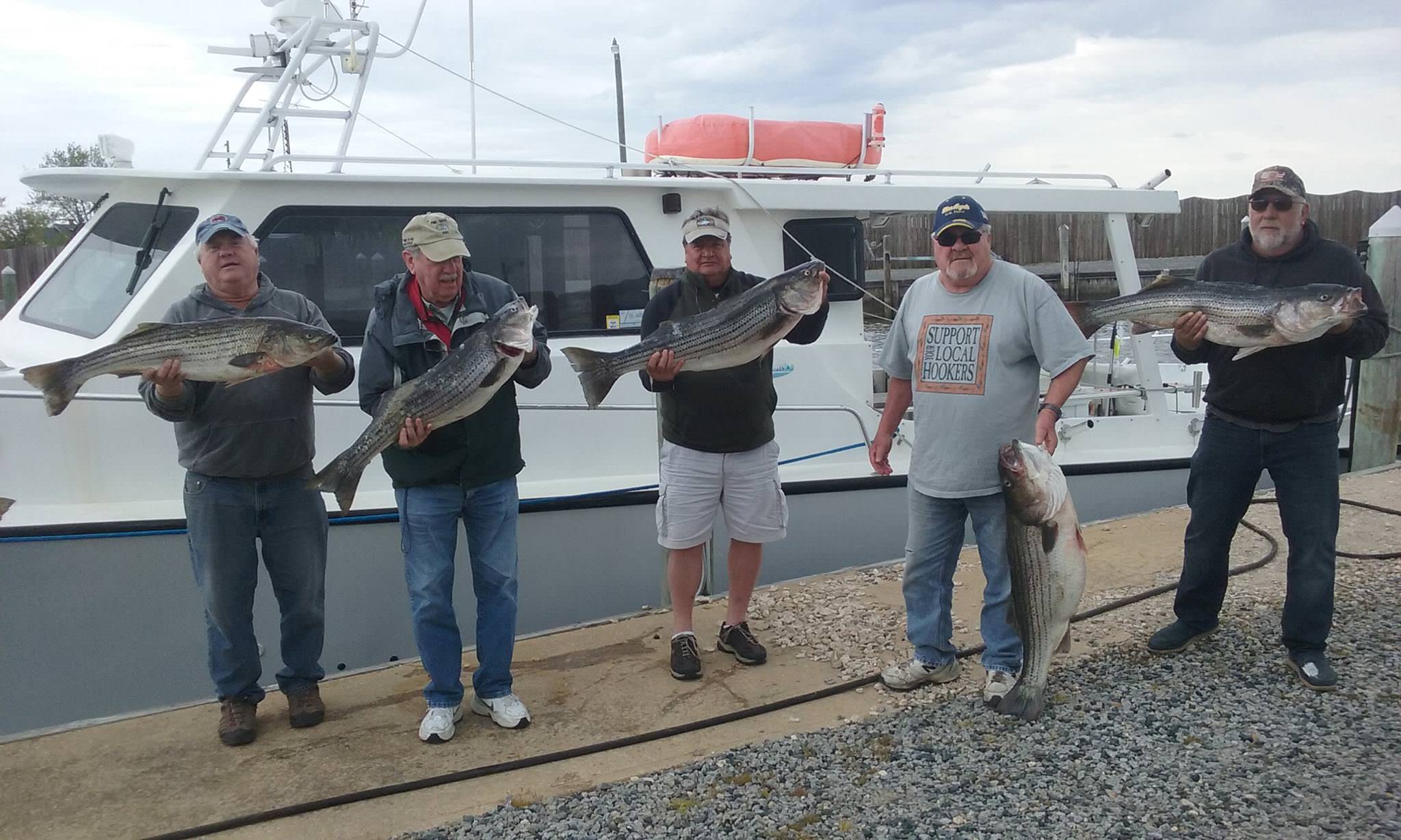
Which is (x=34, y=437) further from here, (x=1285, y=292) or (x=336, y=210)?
(x=1285, y=292)

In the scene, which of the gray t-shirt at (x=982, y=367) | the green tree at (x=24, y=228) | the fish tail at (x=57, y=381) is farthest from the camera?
Answer: the green tree at (x=24, y=228)

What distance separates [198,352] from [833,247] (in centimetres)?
412

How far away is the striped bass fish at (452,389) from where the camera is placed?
10.5 feet

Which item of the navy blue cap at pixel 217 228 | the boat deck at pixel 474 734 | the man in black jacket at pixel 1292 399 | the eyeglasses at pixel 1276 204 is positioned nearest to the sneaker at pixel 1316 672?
the man in black jacket at pixel 1292 399

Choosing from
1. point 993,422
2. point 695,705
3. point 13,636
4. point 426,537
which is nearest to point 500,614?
point 426,537

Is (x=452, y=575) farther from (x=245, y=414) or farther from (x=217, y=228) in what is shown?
(x=217, y=228)

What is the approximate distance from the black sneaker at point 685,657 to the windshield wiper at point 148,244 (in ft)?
11.7

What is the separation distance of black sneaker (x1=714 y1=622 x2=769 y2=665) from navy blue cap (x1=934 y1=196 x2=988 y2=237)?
191 cm

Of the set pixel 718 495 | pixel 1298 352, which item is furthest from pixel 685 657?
pixel 1298 352

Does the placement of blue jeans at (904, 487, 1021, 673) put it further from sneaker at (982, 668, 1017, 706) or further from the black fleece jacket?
the black fleece jacket

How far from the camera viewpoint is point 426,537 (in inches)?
140

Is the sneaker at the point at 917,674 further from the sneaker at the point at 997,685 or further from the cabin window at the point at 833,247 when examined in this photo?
the cabin window at the point at 833,247

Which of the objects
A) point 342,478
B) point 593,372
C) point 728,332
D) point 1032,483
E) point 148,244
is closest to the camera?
point 1032,483

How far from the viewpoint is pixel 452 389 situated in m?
3.23
